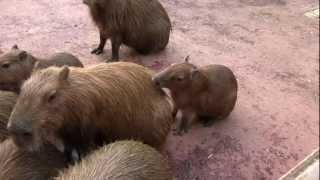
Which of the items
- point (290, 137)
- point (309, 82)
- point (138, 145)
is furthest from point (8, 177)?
point (309, 82)

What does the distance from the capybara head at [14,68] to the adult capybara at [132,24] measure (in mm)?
848

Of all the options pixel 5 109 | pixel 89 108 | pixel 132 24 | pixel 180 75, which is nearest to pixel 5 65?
pixel 5 109

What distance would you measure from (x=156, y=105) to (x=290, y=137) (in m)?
1.14

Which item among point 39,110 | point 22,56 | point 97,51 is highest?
point 39,110

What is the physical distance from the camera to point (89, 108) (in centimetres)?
276

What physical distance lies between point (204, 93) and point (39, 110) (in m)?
1.53

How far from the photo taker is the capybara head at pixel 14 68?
3.32 metres

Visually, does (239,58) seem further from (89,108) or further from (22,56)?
(89,108)

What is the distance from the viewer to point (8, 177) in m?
2.56

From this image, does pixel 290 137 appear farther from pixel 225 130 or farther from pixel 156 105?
pixel 156 105

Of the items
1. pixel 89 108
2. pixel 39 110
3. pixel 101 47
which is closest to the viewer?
pixel 39 110

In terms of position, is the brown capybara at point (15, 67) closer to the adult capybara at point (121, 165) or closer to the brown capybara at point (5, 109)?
the brown capybara at point (5, 109)

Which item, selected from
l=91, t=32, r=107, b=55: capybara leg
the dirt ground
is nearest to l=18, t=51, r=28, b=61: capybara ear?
the dirt ground

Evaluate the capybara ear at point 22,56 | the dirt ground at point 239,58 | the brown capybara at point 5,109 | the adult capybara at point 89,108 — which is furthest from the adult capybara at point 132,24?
the brown capybara at point 5,109
